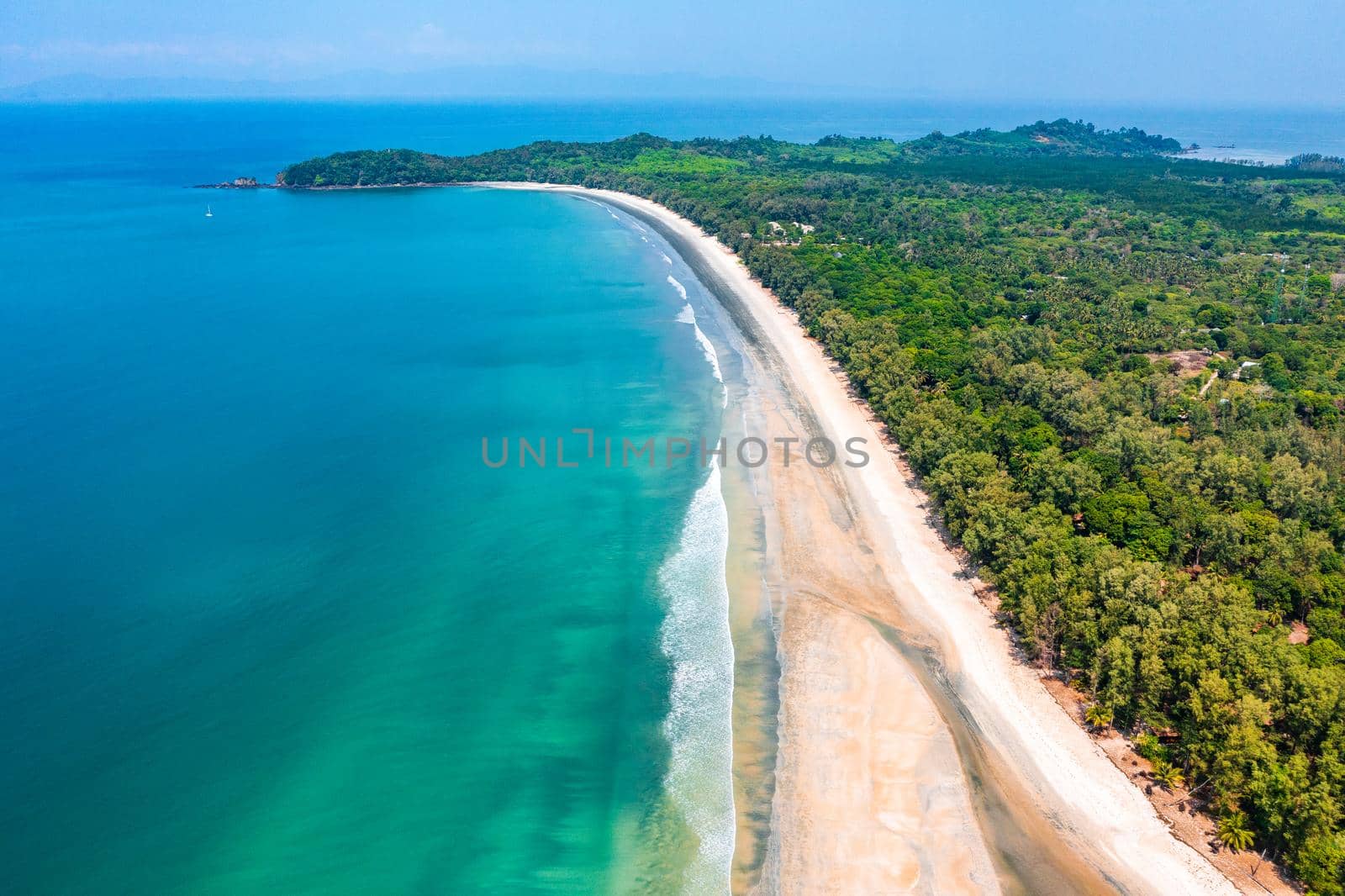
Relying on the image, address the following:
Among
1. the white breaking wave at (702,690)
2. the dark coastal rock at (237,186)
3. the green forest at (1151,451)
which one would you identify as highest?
the dark coastal rock at (237,186)

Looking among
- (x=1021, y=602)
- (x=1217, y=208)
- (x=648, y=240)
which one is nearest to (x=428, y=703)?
(x=1021, y=602)

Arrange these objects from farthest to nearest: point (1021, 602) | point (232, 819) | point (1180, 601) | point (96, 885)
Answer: point (1021, 602) < point (1180, 601) < point (232, 819) < point (96, 885)

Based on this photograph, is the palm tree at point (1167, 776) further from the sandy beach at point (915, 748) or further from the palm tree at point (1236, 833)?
the palm tree at point (1236, 833)

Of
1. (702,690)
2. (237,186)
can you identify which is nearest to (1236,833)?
(702,690)

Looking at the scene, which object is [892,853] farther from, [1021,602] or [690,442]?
[690,442]

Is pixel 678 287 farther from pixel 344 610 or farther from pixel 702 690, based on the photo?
pixel 702 690

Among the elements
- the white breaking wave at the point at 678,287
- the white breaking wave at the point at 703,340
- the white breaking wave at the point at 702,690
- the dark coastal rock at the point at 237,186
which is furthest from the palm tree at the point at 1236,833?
the dark coastal rock at the point at 237,186

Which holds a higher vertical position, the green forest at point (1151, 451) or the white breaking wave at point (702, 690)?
the green forest at point (1151, 451)

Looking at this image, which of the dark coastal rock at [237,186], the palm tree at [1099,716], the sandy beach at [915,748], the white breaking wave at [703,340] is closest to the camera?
the sandy beach at [915,748]
